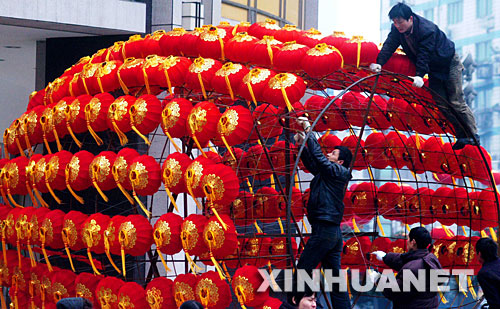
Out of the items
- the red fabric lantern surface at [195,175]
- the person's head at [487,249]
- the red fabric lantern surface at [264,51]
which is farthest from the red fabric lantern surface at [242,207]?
the person's head at [487,249]

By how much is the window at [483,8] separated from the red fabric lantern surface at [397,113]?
31.7 meters

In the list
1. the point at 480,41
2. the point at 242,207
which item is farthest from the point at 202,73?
the point at 480,41

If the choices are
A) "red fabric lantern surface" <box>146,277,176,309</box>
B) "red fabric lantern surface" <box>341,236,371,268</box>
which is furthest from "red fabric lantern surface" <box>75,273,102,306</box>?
"red fabric lantern surface" <box>341,236,371,268</box>

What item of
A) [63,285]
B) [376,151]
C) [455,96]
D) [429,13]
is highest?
[429,13]

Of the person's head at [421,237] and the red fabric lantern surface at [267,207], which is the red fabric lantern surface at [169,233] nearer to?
the person's head at [421,237]

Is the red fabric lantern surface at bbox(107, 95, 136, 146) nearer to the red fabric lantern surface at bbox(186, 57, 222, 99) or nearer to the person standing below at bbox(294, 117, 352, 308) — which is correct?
the red fabric lantern surface at bbox(186, 57, 222, 99)

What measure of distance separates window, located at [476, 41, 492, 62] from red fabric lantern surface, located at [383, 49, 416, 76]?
29894 millimetres

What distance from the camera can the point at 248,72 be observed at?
8.43 metres

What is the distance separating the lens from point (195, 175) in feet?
25.8

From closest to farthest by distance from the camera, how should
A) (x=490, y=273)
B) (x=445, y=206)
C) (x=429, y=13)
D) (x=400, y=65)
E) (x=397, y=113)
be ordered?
1. (x=490, y=273)
2. (x=400, y=65)
3. (x=445, y=206)
4. (x=397, y=113)
5. (x=429, y=13)

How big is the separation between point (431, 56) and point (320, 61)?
1.52m

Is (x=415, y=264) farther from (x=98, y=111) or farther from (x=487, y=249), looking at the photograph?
(x=98, y=111)

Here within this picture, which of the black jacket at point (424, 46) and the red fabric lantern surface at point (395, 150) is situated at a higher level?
the black jacket at point (424, 46)

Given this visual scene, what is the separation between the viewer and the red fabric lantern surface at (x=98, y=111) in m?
9.09
